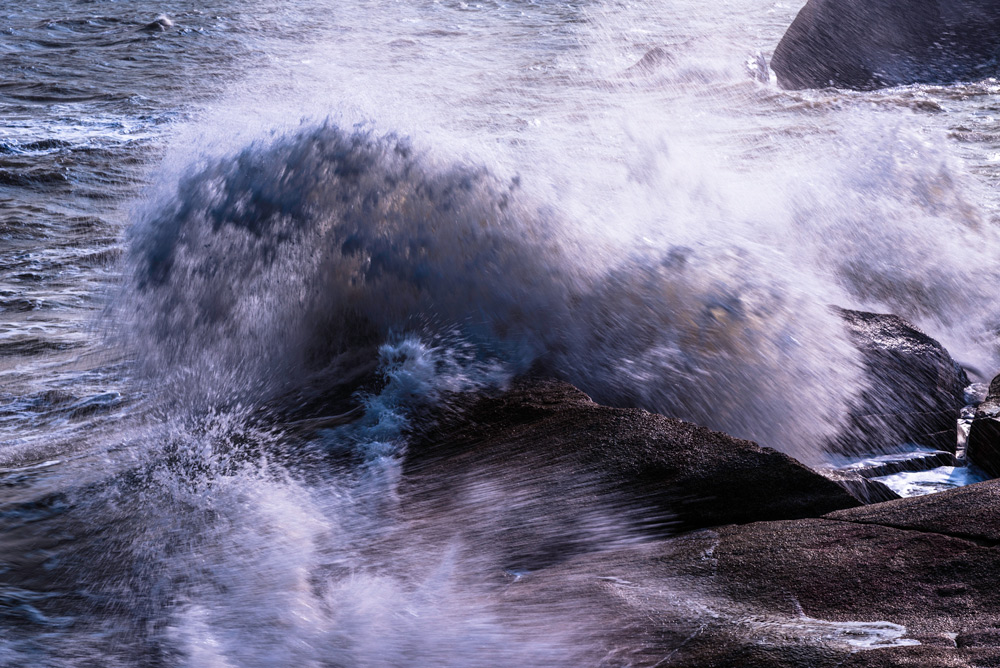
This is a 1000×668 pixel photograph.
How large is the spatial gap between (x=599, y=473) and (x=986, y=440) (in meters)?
1.39

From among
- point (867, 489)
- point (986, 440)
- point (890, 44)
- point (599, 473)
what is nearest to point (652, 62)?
point (890, 44)

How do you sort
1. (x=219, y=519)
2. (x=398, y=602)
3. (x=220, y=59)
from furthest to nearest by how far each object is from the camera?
(x=220, y=59), (x=219, y=519), (x=398, y=602)

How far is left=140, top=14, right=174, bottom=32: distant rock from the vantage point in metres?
13.3

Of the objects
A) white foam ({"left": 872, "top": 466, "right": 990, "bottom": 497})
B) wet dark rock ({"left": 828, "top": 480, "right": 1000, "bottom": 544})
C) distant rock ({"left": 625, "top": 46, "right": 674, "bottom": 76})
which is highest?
distant rock ({"left": 625, "top": 46, "right": 674, "bottom": 76})

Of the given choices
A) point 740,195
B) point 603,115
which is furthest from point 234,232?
point 603,115

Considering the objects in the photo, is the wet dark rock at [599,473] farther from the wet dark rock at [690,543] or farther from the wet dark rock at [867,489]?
the wet dark rock at [867,489]

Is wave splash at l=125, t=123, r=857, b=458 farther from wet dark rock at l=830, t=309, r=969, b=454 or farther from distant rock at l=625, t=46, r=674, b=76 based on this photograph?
distant rock at l=625, t=46, r=674, b=76

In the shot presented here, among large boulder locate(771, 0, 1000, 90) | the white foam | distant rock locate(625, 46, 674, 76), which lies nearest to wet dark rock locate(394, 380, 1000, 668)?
the white foam

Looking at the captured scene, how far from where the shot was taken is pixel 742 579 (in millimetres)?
2115

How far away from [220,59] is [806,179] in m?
8.65

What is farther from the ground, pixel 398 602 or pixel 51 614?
pixel 398 602

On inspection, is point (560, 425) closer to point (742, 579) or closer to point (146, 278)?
point (742, 579)

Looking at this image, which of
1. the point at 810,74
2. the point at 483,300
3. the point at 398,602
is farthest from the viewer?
the point at 810,74

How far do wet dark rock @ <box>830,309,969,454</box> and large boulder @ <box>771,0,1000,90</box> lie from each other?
248 inches
